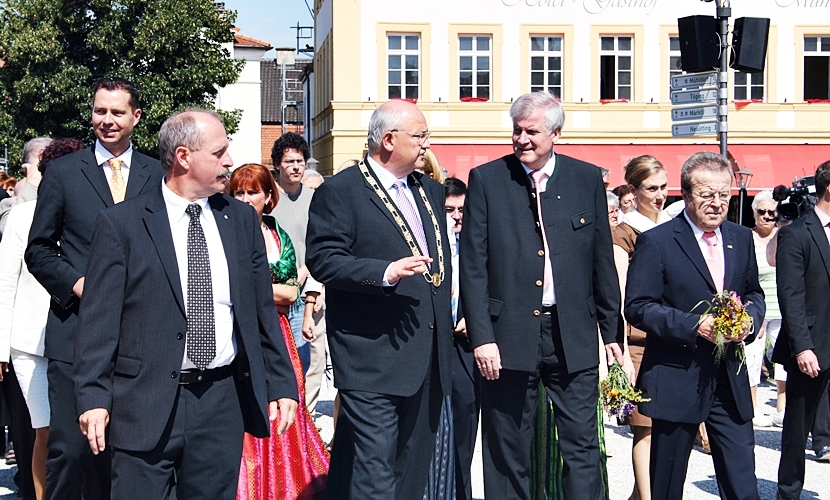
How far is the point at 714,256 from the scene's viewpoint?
5.60 m

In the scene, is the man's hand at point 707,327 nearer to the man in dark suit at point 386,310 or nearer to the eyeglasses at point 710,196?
the eyeglasses at point 710,196

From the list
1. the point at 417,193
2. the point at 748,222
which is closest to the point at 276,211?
the point at 417,193

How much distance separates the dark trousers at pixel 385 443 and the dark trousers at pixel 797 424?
7.36ft

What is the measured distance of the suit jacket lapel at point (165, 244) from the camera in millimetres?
4023

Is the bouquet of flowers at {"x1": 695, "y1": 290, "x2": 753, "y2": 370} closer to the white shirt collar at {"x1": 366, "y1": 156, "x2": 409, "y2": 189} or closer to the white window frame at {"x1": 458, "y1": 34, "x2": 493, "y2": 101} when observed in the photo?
the white shirt collar at {"x1": 366, "y1": 156, "x2": 409, "y2": 189}

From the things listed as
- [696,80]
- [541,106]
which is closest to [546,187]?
[541,106]

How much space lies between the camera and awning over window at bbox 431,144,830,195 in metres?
32.5

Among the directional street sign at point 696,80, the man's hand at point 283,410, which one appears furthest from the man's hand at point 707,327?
the directional street sign at point 696,80

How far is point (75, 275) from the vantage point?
15.9 feet

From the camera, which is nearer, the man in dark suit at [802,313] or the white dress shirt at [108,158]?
the white dress shirt at [108,158]

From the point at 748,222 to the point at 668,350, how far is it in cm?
2733

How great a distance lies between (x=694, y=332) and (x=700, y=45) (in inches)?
307

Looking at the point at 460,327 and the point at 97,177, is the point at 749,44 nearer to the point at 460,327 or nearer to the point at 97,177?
the point at 460,327

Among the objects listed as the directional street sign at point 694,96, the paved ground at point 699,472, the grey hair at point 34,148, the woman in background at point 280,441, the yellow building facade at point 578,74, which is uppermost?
the yellow building facade at point 578,74
